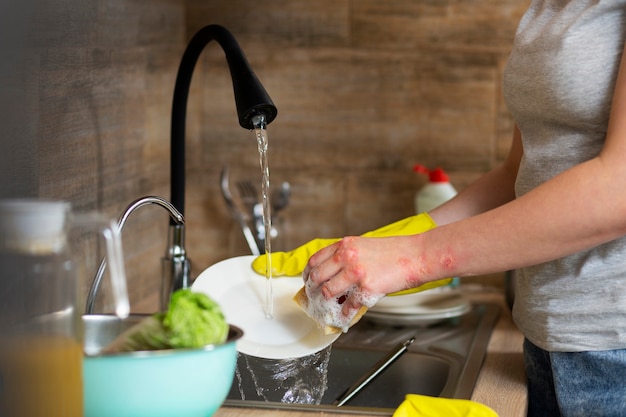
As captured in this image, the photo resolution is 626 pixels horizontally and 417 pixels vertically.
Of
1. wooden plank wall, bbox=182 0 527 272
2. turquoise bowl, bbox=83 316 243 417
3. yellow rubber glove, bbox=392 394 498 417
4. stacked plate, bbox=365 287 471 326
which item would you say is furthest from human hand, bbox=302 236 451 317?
wooden plank wall, bbox=182 0 527 272

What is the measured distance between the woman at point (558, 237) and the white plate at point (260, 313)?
172mm

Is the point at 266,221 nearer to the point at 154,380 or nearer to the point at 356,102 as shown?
the point at 154,380

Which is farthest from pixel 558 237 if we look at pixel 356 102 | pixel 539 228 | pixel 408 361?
pixel 356 102

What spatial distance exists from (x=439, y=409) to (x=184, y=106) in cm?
69

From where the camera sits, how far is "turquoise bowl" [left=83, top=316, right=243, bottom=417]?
79 cm

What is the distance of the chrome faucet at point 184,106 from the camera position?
1174 millimetres

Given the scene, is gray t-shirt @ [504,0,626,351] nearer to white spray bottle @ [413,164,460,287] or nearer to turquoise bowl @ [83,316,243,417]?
turquoise bowl @ [83,316,243,417]

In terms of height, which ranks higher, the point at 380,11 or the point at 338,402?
the point at 380,11

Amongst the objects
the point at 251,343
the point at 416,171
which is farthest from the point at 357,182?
the point at 251,343

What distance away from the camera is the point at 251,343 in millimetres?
1238

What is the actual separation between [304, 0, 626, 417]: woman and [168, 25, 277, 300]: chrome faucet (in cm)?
22

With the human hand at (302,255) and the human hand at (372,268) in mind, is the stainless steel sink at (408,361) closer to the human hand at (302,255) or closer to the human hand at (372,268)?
the human hand at (302,255)

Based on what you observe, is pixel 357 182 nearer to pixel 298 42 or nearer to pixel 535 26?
pixel 298 42

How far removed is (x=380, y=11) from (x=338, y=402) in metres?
1.11
